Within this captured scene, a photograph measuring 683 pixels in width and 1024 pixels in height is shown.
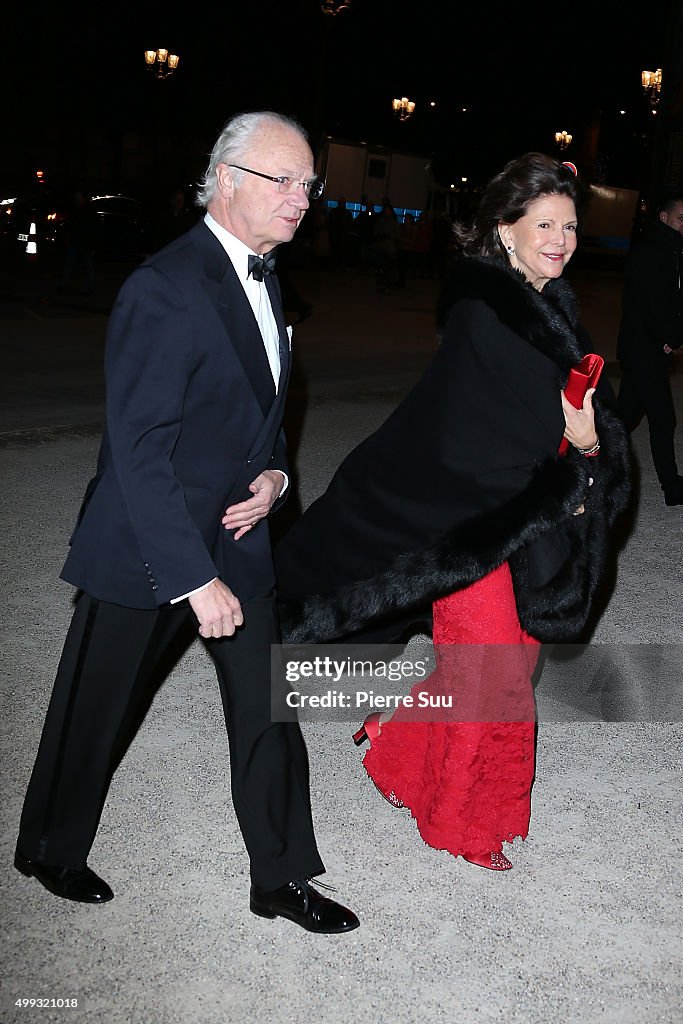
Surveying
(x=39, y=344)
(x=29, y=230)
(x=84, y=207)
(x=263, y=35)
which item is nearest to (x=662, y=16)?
(x=263, y=35)

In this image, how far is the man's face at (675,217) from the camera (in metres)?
7.46

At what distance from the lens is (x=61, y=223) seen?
26.6 metres

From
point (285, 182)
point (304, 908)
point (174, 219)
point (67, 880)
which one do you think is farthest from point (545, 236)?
point (174, 219)

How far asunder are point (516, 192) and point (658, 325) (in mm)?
4808

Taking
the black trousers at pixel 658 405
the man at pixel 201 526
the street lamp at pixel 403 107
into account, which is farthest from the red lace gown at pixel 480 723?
the street lamp at pixel 403 107

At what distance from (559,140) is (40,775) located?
142ft

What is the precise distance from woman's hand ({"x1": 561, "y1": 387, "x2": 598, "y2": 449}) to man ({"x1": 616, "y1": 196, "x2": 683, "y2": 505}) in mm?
4717

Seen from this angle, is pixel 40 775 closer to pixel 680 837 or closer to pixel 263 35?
pixel 680 837

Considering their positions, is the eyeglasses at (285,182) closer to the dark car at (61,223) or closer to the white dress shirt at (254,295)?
the white dress shirt at (254,295)

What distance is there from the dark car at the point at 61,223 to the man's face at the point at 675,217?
17.9 meters

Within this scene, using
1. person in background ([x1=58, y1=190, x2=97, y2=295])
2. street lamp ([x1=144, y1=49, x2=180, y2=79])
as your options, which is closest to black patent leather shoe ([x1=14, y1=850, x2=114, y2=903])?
person in background ([x1=58, y1=190, x2=97, y2=295])

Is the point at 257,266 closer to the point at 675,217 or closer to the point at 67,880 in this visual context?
the point at 67,880

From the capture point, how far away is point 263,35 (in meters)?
41.6

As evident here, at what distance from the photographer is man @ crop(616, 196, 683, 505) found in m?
7.49
